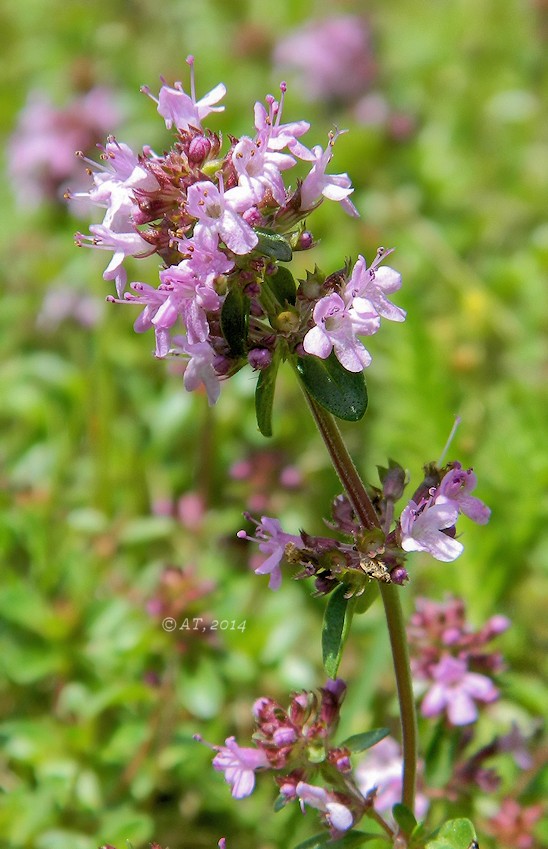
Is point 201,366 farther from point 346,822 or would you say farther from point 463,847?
point 463,847

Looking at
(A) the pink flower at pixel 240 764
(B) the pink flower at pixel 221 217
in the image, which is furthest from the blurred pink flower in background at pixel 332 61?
(A) the pink flower at pixel 240 764

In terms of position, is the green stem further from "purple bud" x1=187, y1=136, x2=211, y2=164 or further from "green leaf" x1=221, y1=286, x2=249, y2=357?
"purple bud" x1=187, y1=136, x2=211, y2=164

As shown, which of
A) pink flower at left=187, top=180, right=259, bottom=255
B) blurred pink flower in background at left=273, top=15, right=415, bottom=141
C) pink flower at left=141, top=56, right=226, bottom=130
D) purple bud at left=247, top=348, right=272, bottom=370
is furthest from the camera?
blurred pink flower in background at left=273, top=15, right=415, bottom=141

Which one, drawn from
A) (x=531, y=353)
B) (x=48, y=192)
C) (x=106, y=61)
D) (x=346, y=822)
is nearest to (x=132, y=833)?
(x=346, y=822)

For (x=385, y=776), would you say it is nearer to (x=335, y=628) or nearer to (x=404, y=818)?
(x=404, y=818)

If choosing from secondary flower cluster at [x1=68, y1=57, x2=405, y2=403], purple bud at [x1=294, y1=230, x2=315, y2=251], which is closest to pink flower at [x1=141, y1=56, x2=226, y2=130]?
secondary flower cluster at [x1=68, y1=57, x2=405, y2=403]

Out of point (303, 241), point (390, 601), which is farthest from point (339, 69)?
point (390, 601)

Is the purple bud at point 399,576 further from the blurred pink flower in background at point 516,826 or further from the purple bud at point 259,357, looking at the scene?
the blurred pink flower in background at point 516,826
